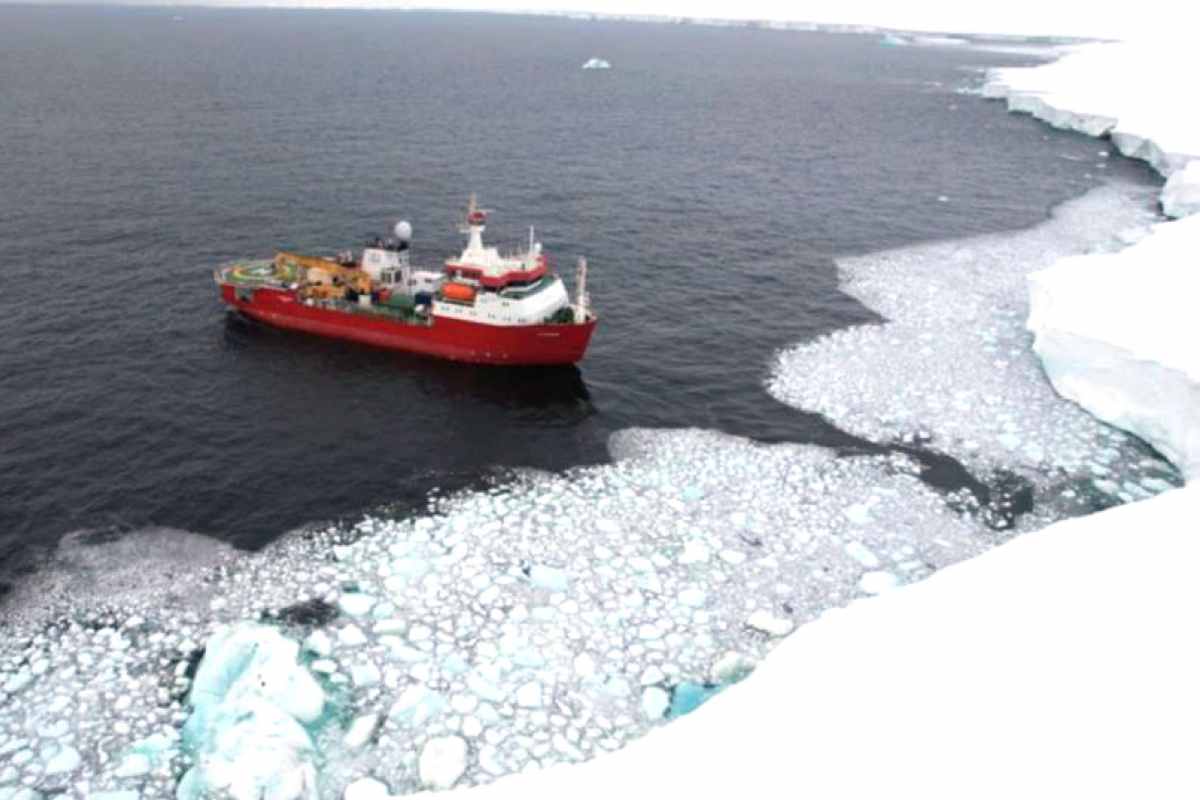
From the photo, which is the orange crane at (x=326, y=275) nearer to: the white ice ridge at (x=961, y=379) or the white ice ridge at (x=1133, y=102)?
the white ice ridge at (x=961, y=379)

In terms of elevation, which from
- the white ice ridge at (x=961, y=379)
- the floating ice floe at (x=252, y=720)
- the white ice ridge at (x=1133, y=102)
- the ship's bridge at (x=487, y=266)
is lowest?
the floating ice floe at (x=252, y=720)

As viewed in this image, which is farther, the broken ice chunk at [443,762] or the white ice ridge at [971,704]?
the broken ice chunk at [443,762]

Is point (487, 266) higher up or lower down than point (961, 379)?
higher up

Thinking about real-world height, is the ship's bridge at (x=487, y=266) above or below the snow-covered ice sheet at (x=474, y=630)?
above

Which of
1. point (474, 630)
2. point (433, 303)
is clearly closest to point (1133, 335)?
point (474, 630)

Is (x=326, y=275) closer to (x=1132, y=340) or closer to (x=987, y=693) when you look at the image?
(x=1132, y=340)

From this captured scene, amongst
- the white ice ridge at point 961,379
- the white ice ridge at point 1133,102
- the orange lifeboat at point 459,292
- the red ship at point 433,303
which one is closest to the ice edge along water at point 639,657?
the white ice ridge at point 961,379

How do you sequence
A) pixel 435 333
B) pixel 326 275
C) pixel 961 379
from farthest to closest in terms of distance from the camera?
pixel 326 275 < pixel 435 333 < pixel 961 379

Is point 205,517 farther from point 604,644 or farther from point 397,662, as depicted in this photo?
point 604,644
